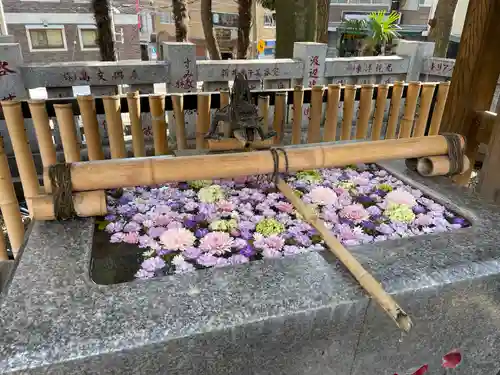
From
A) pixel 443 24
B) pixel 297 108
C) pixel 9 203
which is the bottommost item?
pixel 9 203

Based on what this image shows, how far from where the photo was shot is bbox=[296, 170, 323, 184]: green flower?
2355 mm

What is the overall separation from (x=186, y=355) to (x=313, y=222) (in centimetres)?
82

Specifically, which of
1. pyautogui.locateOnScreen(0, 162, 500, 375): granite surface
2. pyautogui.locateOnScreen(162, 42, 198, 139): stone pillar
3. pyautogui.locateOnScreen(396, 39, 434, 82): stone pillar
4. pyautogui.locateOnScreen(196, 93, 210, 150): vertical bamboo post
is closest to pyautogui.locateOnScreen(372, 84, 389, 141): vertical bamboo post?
pyautogui.locateOnScreen(196, 93, 210, 150): vertical bamboo post

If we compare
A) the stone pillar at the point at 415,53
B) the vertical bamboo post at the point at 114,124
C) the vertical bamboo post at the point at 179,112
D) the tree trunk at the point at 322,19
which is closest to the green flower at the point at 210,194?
the vertical bamboo post at the point at 114,124

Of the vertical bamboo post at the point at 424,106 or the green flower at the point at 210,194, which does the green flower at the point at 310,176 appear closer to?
the green flower at the point at 210,194

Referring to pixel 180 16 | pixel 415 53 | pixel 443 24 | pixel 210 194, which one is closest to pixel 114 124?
pixel 210 194

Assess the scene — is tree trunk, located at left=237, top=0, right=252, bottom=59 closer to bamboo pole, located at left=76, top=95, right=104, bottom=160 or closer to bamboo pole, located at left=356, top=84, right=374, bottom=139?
bamboo pole, located at left=356, top=84, right=374, bottom=139

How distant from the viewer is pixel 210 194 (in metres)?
2.12

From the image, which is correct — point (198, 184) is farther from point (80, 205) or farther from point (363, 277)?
point (363, 277)

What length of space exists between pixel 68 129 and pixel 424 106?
13.2ft

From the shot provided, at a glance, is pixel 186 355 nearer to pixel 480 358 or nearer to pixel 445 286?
pixel 445 286

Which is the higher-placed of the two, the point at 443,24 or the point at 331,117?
the point at 443,24

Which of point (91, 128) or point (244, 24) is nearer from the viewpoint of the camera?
point (91, 128)

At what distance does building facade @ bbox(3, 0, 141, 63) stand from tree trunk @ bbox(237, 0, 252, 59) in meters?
8.18
